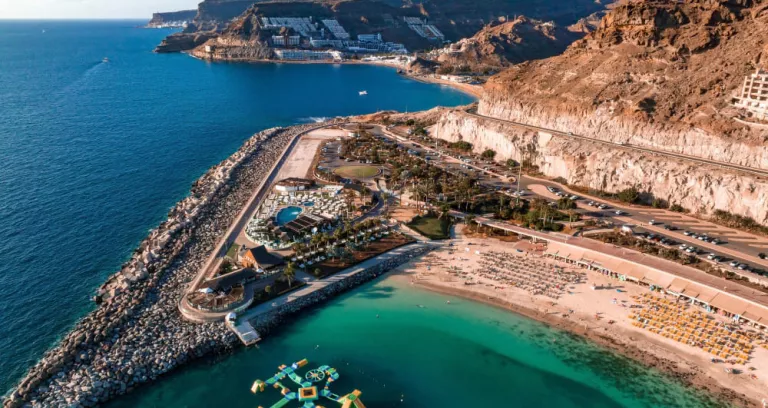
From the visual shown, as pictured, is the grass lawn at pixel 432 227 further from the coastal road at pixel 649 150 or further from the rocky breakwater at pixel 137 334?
the coastal road at pixel 649 150

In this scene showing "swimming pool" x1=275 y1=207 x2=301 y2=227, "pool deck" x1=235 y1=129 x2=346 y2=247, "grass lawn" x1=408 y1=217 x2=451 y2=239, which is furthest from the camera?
"pool deck" x1=235 y1=129 x2=346 y2=247

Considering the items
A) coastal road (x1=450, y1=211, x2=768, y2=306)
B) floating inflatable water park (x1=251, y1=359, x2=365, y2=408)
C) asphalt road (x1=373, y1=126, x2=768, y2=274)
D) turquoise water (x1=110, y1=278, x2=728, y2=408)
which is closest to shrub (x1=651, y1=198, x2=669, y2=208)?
asphalt road (x1=373, y1=126, x2=768, y2=274)

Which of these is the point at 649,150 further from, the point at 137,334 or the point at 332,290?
the point at 137,334

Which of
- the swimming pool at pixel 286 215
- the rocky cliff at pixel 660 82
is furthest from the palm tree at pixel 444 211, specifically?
the rocky cliff at pixel 660 82

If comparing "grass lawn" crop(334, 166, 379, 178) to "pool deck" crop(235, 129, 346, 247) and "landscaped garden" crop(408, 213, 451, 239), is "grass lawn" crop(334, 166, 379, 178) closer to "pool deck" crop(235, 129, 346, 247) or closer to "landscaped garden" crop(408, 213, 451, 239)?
"pool deck" crop(235, 129, 346, 247)

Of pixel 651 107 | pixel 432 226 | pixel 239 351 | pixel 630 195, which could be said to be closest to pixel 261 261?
pixel 239 351
